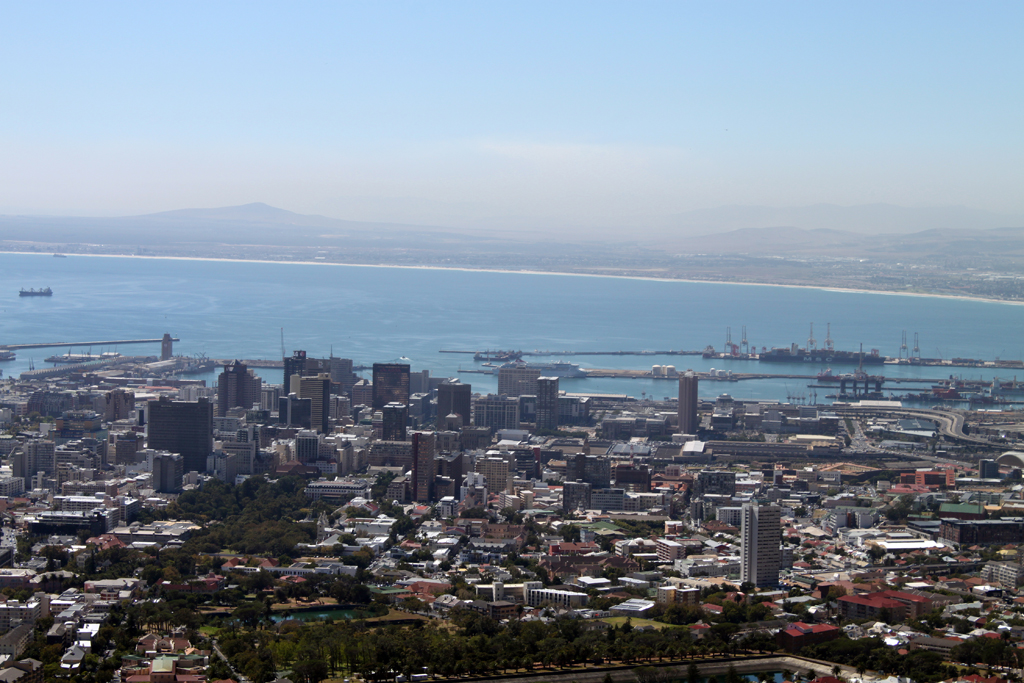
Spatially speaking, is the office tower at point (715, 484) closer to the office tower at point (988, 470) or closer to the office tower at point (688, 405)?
the office tower at point (988, 470)

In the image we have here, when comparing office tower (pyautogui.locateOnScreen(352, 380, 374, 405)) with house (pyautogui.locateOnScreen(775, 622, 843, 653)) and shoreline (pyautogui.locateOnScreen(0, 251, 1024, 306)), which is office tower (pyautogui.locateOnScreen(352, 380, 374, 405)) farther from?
shoreline (pyautogui.locateOnScreen(0, 251, 1024, 306))

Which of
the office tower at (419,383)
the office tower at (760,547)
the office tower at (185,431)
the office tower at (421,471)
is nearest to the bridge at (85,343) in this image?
the office tower at (419,383)

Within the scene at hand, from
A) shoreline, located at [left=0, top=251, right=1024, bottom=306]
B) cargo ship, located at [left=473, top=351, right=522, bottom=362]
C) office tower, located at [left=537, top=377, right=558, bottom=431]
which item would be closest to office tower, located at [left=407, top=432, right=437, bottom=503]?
office tower, located at [left=537, top=377, right=558, bottom=431]

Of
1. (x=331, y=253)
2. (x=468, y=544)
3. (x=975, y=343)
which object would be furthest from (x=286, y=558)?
(x=331, y=253)

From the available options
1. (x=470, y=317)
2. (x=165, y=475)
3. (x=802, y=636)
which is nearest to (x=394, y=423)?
(x=165, y=475)

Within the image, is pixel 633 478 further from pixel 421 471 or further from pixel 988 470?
pixel 988 470
